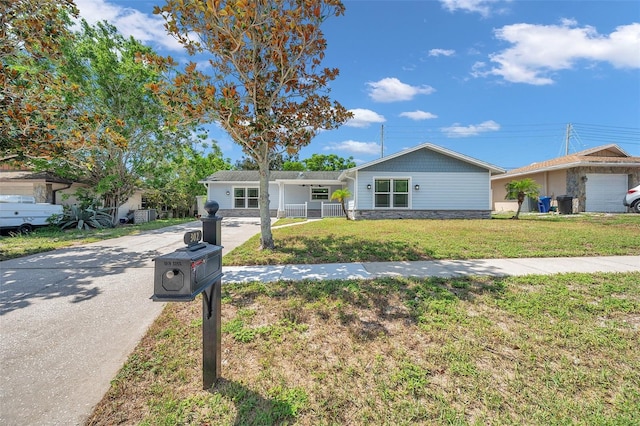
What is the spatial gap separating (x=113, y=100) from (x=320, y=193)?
13640mm

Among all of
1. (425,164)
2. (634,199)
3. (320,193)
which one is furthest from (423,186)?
(634,199)

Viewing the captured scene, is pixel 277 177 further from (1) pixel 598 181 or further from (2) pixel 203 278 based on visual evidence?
(1) pixel 598 181

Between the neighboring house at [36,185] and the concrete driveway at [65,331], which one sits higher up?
the neighboring house at [36,185]

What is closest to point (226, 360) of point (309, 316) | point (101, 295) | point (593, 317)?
point (309, 316)

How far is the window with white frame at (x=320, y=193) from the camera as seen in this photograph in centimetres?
2155

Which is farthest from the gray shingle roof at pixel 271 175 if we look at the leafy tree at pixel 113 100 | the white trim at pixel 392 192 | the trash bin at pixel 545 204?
the trash bin at pixel 545 204

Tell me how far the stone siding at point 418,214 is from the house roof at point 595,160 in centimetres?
664

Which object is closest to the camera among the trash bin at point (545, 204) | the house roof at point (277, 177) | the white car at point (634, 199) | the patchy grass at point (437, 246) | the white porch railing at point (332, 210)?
the patchy grass at point (437, 246)

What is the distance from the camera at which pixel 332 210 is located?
781 inches

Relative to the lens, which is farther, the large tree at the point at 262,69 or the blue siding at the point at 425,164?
the blue siding at the point at 425,164

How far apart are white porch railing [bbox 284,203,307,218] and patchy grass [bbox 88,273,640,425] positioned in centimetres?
1686

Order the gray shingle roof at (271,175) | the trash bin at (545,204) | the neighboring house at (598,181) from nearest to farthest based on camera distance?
the neighboring house at (598,181) → the trash bin at (545,204) → the gray shingle roof at (271,175)

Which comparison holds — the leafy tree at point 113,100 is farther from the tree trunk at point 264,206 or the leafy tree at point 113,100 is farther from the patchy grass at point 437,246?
the patchy grass at point 437,246

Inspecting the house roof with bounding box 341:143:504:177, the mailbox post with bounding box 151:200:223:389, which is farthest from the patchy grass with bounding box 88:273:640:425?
the house roof with bounding box 341:143:504:177
